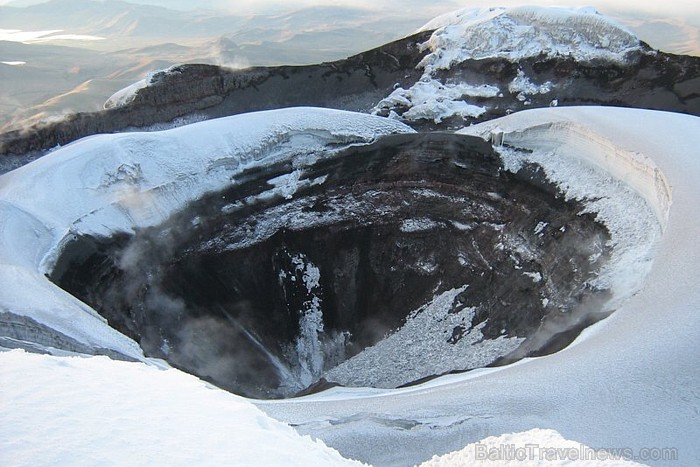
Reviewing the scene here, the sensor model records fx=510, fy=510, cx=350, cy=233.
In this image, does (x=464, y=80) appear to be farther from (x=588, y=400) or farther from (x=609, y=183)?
(x=588, y=400)

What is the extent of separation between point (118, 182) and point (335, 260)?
646cm

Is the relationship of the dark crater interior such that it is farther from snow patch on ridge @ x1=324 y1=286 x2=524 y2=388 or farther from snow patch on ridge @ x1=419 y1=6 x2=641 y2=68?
snow patch on ridge @ x1=419 y1=6 x2=641 y2=68

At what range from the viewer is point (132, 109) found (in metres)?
19.2

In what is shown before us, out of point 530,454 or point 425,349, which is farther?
point 425,349

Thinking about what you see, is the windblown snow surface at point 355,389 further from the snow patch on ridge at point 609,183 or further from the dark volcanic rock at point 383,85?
the dark volcanic rock at point 383,85

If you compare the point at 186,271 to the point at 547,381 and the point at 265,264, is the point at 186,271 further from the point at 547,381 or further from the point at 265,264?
the point at 547,381

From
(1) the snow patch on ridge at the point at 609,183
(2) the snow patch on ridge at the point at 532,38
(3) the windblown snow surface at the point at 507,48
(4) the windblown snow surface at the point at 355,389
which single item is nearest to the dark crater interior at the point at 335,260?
(1) the snow patch on ridge at the point at 609,183

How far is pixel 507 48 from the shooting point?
21281 millimetres

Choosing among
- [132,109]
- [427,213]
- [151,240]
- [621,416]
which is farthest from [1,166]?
[621,416]

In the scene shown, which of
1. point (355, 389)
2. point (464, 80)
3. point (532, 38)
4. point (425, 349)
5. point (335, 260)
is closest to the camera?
point (355, 389)

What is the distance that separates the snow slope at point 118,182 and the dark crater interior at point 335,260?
47 centimetres

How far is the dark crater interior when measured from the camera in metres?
12.5

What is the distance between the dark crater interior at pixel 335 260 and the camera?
12.5 metres

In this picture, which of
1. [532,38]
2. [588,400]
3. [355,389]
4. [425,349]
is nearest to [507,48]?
[532,38]
